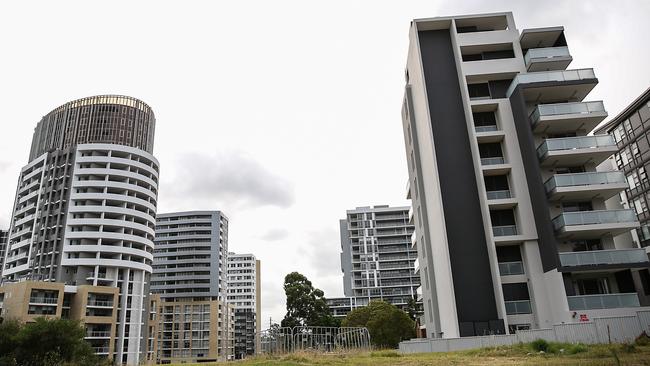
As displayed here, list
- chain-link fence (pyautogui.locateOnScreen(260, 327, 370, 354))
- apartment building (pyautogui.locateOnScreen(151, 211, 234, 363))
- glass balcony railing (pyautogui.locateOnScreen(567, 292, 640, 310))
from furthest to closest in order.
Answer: apartment building (pyautogui.locateOnScreen(151, 211, 234, 363)), glass balcony railing (pyautogui.locateOnScreen(567, 292, 640, 310)), chain-link fence (pyautogui.locateOnScreen(260, 327, 370, 354))

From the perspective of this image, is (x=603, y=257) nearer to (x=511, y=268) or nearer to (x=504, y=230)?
(x=511, y=268)

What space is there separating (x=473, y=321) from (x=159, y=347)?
365ft

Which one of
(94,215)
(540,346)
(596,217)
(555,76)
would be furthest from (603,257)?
(94,215)

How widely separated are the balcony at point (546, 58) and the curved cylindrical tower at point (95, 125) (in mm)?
78370

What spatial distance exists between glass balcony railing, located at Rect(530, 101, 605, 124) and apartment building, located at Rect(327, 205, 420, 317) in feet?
326

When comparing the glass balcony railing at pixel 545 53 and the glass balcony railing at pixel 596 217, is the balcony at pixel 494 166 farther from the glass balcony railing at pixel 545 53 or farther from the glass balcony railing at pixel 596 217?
the glass balcony railing at pixel 545 53

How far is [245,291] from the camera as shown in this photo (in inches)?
7126

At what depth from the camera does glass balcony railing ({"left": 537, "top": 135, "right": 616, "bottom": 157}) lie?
113 ft

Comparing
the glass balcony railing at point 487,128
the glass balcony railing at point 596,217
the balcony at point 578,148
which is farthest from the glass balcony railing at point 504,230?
the glass balcony railing at point 487,128

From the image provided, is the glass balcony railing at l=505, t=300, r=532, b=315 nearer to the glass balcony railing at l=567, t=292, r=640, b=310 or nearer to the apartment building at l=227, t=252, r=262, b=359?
the glass balcony railing at l=567, t=292, r=640, b=310

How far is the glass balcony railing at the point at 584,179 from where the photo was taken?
3347cm

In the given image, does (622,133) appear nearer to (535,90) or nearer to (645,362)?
(535,90)

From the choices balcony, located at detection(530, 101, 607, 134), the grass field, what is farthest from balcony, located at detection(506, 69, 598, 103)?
the grass field

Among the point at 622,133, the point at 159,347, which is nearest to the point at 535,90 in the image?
the point at 622,133
